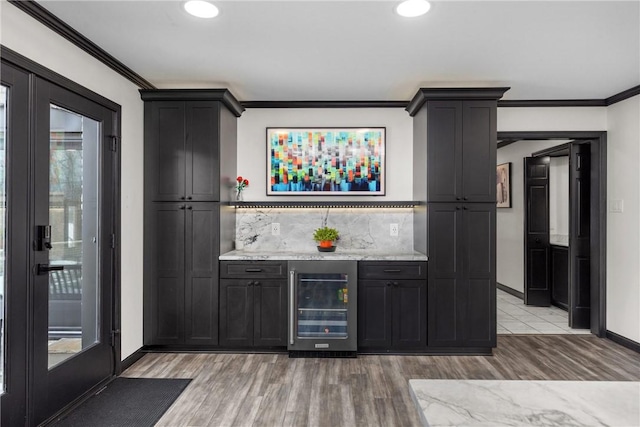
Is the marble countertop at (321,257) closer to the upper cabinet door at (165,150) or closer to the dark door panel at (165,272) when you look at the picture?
the dark door panel at (165,272)

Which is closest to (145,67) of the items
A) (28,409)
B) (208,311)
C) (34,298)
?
(34,298)

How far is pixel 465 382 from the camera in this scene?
48.2 inches

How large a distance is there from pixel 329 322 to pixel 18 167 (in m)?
2.60

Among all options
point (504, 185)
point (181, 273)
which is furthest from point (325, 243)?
point (504, 185)

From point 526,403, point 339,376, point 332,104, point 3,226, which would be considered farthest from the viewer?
point 332,104

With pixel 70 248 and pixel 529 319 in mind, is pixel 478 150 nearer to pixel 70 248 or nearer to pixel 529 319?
pixel 529 319

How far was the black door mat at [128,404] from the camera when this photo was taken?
244 cm

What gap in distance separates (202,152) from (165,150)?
35 cm

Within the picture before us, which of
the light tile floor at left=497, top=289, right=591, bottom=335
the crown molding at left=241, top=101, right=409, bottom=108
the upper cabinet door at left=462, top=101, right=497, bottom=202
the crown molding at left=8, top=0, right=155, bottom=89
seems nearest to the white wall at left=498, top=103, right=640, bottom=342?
the light tile floor at left=497, top=289, right=591, bottom=335

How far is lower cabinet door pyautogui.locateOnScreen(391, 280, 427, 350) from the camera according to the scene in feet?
11.7

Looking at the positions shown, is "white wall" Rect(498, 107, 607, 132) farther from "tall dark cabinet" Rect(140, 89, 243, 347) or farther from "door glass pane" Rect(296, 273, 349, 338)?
"tall dark cabinet" Rect(140, 89, 243, 347)

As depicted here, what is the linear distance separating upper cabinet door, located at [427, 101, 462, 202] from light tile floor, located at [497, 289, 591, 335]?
1.88m

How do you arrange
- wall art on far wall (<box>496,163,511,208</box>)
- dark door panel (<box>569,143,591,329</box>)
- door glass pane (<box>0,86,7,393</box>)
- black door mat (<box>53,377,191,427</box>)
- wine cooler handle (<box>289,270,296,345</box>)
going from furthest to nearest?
wall art on far wall (<box>496,163,511,208</box>) → dark door panel (<box>569,143,591,329</box>) → wine cooler handle (<box>289,270,296,345</box>) → black door mat (<box>53,377,191,427</box>) → door glass pane (<box>0,86,7,393</box>)

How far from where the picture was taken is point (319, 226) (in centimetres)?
412
